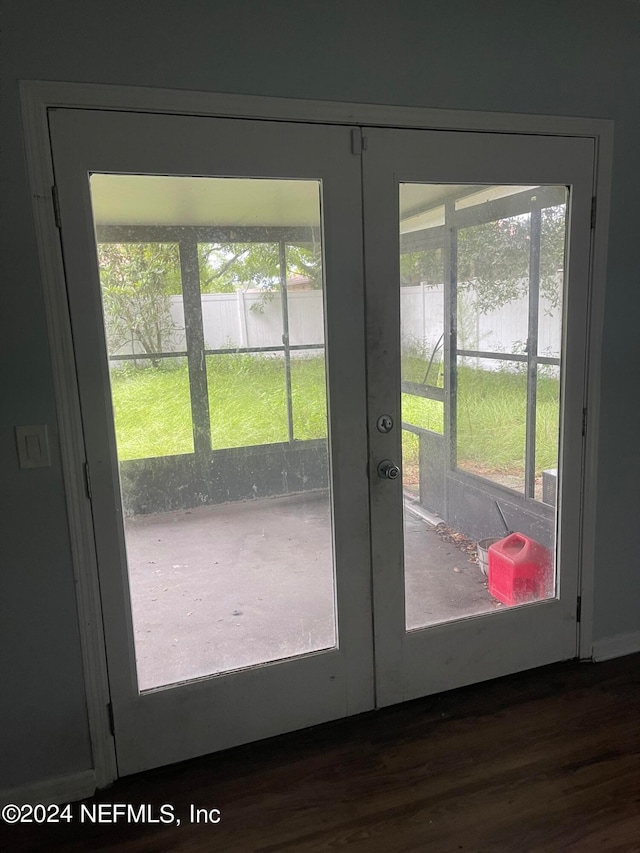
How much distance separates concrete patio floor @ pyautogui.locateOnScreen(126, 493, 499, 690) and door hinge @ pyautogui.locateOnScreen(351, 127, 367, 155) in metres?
1.17

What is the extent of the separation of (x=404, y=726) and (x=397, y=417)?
3.79ft

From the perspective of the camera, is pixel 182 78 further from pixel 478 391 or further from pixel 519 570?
pixel 519 570

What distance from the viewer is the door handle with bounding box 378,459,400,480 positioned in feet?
6.90

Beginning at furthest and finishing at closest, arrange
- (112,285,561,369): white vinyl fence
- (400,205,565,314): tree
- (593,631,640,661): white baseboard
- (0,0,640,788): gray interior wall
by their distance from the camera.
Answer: (593,631,640,661): white baseboard
(400,205,565,314): tree
(112,285,561,369): white vinyl fence
(0,0,640,788): gray interior wall

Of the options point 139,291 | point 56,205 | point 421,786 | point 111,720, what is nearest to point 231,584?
point 111,720

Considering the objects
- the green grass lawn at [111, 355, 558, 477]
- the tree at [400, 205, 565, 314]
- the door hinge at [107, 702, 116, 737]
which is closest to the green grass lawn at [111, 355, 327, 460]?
the green grass lawn at [111, 355, 558, 477]

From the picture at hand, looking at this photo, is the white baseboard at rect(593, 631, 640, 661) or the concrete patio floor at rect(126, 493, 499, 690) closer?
the concrete patio floor at rect(126, 493, 499, 690)

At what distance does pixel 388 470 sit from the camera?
6.91ft

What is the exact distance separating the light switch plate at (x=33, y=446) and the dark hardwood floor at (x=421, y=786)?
1.12 meters

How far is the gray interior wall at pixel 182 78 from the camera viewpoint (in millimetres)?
1625

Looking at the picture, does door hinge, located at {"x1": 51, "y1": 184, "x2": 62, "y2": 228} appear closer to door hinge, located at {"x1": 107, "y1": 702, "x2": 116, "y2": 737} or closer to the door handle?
the door handle

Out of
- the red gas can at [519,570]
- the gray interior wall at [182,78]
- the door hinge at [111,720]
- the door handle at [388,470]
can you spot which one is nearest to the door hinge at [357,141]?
the gray interior wall at [182,78]

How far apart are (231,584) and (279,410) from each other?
63cm

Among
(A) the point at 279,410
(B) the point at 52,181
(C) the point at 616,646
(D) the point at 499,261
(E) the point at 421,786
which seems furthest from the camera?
(C) the point at 616,646
